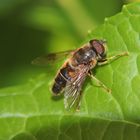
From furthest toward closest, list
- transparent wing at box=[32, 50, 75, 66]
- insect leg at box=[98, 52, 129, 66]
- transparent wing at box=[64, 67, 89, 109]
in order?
transparent wing at box=[32, 50, 75, 66] < transparent wing at box=[64, 67, 89, 109] < insect leg at box=[98, 52, 129, 66]

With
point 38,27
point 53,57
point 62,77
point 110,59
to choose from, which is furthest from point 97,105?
point 38,27

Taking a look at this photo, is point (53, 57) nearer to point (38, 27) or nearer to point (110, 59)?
point (110, 59)

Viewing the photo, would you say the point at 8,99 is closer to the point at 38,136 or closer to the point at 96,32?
the point at 38,136

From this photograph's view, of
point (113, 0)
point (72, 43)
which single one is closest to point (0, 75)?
point (72, 43)

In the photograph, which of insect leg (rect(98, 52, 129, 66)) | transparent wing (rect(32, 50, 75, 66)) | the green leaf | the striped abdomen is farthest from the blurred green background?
the green leaf

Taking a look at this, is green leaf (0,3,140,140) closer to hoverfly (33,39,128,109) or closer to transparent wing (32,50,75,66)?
hoverfly (33,39,128,109)

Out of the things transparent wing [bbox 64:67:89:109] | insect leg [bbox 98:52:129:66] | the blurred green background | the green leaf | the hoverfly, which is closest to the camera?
the green leaf

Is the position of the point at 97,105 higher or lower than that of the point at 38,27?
higher

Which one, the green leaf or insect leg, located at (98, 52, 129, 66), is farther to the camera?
insect leg, located at (98, 52, 129, 66)

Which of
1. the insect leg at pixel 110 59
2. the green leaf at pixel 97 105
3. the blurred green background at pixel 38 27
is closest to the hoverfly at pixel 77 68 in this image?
the insect leg at pixel 110 59
